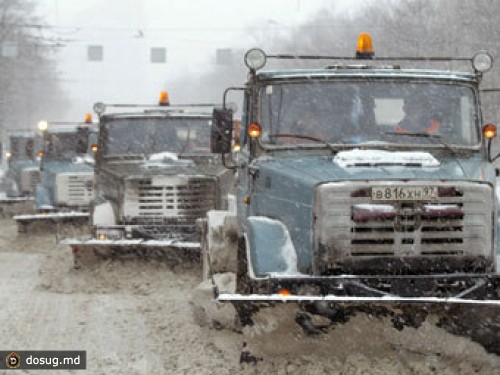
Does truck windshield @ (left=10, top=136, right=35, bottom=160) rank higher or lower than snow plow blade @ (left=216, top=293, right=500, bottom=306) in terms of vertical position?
higher

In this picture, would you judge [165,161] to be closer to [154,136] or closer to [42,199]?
[154,136]

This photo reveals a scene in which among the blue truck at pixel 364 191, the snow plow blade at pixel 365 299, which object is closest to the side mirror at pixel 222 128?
the blue truck at pixel 364 191

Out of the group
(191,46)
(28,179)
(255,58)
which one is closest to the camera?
(255,58)

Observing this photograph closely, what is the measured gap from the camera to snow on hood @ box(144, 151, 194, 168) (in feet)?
40.5

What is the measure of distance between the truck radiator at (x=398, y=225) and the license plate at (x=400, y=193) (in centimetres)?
3

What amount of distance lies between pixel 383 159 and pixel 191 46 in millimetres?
140012

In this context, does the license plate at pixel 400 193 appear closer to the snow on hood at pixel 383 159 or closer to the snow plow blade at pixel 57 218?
the snow on hood at pixel 383 159

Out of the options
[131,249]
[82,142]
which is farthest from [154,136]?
[131,249]

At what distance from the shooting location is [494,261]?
21.5ft

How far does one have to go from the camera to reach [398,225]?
6.39m

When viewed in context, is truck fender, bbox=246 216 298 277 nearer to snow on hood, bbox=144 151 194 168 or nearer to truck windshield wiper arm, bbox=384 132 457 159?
truck windshield wiper arm, bbox=384 132 457 159

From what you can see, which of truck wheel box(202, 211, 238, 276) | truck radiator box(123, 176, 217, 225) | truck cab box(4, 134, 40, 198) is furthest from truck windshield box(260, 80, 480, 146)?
truck cab box(4, 134, 40, 198)

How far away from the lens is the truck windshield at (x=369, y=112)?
736 cm

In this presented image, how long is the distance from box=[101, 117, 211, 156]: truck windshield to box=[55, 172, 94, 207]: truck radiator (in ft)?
13.5
